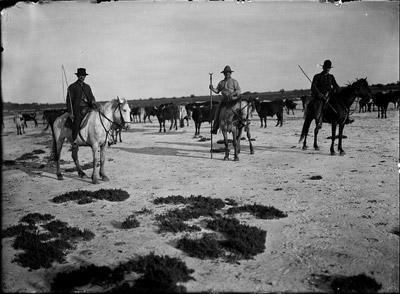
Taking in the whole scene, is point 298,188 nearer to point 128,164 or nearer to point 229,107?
point 229,107

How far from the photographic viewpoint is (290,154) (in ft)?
44.0

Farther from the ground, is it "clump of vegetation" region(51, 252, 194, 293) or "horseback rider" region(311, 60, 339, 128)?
"horseback rider" region(311, 60, 339, 128)

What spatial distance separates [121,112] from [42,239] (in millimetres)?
5404

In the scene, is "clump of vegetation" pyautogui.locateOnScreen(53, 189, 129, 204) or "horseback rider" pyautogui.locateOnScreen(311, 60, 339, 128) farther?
"horseback rider" pyautogui.locateOnScreen(311, 60, 339, 128)

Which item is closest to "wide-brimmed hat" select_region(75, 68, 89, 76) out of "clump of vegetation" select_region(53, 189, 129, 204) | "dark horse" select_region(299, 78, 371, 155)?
"clump of vegetation" select_region(53, 189, 129, 204)

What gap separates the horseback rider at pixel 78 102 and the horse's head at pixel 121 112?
762 mm

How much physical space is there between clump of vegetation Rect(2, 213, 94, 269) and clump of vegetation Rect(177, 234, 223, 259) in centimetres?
209

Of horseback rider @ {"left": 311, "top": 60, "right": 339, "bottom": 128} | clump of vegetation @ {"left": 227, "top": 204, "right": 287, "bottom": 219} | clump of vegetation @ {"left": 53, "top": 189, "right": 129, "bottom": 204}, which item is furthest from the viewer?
horseback rider @ {"left": 311, "top": 60, "right": 339, "bottom": 128}

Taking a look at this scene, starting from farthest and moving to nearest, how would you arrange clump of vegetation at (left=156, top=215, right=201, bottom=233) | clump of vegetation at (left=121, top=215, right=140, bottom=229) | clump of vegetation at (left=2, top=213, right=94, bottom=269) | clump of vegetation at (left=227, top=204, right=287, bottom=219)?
clump of vegetation at (left=227, top=204, right=287, bottom=219) < clump of vegetation at (left=121, top=215, right=140, bottom=229) < clump of vegetation at (left=156, top=215, right=201, bottom=233) < clump of vegetation at (left=2, top=213, right=94, bottom=269)

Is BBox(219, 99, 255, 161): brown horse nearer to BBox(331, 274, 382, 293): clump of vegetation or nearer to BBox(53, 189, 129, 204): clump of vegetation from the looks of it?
BBox(53, 189, 129, 204): clump of vegetation

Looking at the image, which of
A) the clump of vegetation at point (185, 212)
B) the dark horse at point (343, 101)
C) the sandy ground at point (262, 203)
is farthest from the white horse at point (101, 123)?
the dark horse at point (343, 101)

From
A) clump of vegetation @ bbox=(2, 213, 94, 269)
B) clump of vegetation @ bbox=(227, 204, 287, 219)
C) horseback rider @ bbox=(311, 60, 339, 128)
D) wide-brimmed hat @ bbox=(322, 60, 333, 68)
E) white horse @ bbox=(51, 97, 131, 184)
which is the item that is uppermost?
wide-brimmed hat @ bbox=(322, 60, 333, 68)

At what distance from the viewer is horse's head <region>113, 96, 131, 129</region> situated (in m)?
10.1

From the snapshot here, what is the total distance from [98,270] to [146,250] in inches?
41.6
